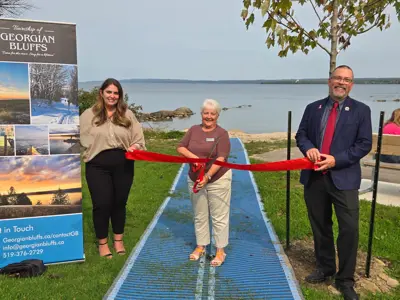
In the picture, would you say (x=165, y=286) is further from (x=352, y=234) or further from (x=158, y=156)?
(x=352, y=234)

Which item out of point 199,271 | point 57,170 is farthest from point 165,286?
point 57,170

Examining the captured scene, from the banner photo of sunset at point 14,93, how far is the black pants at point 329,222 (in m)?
2.99

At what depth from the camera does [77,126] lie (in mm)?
4324

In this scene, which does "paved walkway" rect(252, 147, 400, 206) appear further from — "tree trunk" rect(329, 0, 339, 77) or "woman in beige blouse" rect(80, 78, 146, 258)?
"woman in beige blouse" rect(80, 78, 146, 258)

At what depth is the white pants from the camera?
14.0ft

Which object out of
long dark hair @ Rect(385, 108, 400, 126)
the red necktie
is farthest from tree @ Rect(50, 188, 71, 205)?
long dark hair @ Rect(385, 108, 400, 126)

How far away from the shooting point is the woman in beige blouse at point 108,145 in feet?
14.2

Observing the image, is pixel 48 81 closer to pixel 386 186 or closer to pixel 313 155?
pixel 313 155

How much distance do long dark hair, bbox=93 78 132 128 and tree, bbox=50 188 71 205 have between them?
876 mm

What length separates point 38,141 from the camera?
13.8 feet

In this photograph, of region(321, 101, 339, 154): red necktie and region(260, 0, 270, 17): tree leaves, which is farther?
region(260, 0, 270, 17): tree leaves

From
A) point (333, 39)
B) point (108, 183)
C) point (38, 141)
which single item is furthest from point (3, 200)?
point (333, 39)

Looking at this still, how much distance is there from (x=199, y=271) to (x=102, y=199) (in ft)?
4.44

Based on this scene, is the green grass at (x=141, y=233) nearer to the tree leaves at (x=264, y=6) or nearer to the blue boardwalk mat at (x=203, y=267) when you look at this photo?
the blue boardwalk mat at (x=203, y=267)
